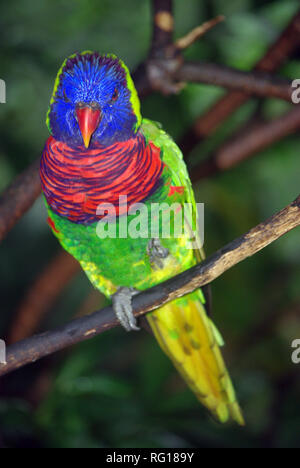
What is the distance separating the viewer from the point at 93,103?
3.39 feet

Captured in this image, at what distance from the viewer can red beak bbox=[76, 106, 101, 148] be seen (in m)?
1.02

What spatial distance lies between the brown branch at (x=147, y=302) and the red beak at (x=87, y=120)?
1.22 ft

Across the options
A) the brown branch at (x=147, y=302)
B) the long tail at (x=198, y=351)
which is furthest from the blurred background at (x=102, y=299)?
the brown branch at (x=147, y=302)

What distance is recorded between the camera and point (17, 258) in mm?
2877

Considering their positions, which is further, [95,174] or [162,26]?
[162,26]

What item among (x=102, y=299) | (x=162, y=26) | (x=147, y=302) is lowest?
(x=147, y=302)

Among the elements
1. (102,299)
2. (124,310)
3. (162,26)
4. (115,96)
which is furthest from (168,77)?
(102,299)

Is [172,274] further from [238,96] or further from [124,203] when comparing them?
[238,96]

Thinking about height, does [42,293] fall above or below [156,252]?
above

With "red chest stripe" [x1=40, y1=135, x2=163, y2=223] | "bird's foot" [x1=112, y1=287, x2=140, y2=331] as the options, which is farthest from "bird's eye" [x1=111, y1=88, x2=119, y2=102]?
"bird's foot" [x1=112, y1=287, x2=140, y2=331]

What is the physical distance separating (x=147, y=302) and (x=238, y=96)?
979mm

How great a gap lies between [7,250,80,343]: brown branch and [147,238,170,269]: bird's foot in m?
0.61

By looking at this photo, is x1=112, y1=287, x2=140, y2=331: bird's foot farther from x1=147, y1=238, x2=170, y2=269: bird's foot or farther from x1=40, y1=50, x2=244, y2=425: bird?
x1=147, y1=238, x2=170, y2=269: bird's foot
